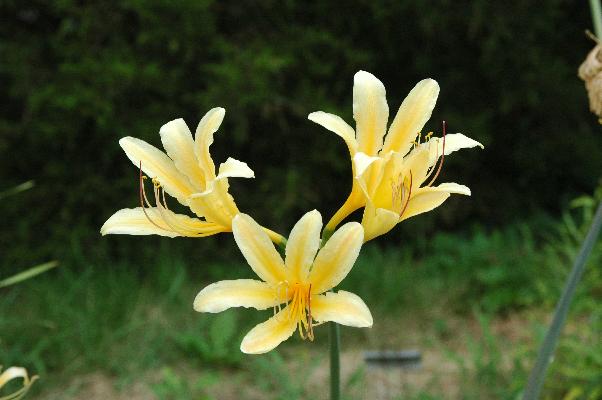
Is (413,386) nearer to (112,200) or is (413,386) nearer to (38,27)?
(112,200)

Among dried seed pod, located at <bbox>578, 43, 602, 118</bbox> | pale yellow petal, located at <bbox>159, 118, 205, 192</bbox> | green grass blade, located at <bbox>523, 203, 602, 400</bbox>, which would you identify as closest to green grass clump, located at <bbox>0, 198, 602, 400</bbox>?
green grass blade, located at <bbox>523, 203, 602, 400</bbox>

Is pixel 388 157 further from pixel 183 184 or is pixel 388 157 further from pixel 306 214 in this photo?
pixel 183 184

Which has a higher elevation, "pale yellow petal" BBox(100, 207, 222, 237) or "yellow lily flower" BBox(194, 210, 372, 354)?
"pale yellow petal" BBox(100, 207, 222, 237)

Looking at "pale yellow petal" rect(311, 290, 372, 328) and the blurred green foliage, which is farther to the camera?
the blurred green foliage

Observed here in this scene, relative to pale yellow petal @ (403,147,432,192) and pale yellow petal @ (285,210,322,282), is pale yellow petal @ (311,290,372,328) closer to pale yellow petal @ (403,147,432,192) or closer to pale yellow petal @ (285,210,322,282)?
pale yellow petal @ (285,210,322,282)

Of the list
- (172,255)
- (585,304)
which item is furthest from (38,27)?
(585,304)

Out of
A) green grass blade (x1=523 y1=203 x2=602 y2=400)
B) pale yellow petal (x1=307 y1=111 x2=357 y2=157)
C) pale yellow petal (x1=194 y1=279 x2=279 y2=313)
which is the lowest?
green grass blade (x1=523 y1=203 x2=602 y2=400)

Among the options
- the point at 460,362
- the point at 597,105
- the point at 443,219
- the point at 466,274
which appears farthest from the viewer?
the point at 443,219
